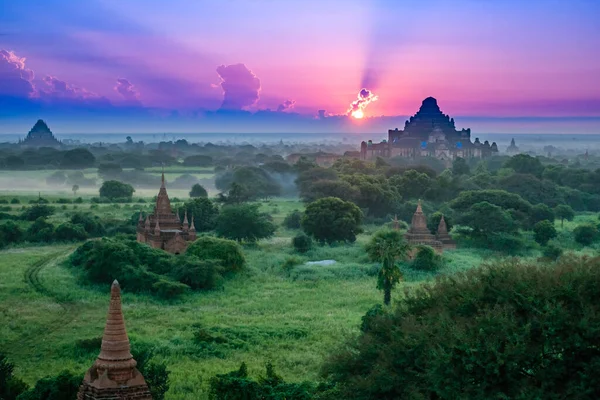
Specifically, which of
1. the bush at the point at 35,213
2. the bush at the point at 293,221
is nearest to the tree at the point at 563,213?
the bush at the point at 293,221

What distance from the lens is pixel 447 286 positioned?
17641 mm

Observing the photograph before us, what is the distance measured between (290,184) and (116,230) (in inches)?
1649

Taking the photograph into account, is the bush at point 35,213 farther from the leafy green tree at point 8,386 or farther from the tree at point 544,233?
the leafy green tree at point 8,386

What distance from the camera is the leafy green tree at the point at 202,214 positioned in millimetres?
54344

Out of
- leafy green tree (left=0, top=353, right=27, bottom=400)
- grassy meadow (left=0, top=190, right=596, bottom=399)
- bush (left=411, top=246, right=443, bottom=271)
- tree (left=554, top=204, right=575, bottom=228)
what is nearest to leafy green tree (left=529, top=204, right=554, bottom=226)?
tree (left=554, top=204, right=575, bottom=228)

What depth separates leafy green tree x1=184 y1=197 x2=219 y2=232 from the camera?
54.3 m

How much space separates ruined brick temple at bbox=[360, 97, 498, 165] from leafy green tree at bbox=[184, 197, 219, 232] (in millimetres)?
85072

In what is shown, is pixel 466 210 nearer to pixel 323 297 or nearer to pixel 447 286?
pixel 323 297

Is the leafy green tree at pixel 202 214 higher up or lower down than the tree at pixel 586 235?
higher up

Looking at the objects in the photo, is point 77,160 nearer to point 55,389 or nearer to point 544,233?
point 544,233

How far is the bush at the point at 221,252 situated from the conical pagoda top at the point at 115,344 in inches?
955

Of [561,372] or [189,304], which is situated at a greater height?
[561,372]

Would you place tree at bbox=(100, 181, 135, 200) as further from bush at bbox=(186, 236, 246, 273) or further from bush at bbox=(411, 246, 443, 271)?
bush at bbox=(411, 246, 443, 271)

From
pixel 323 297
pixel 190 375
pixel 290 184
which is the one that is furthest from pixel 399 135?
pixel 190 375
